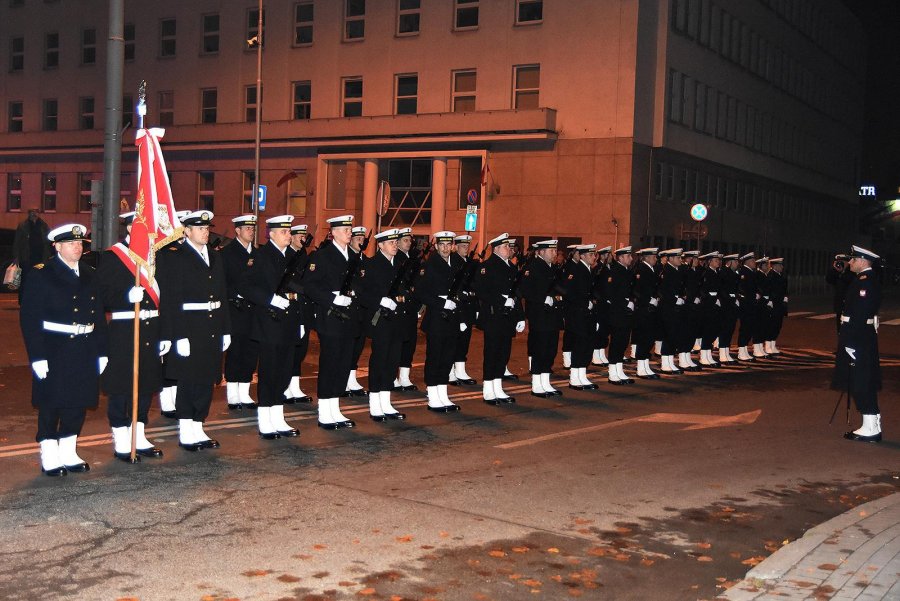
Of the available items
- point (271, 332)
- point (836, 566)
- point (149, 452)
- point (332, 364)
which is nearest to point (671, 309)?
point (332, 364)

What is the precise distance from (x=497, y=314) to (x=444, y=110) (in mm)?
31054

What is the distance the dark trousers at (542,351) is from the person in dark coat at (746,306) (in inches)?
303

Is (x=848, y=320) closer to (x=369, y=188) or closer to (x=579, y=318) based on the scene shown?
(x=579, y=318)

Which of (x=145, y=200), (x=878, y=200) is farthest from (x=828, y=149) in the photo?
(x=145, y=200)

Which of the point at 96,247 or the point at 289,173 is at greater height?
the point at 289,173

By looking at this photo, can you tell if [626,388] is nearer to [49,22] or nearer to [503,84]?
[503,84]

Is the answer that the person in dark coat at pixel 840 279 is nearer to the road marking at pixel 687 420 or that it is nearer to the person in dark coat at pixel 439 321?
the road marking at pixel 687 420

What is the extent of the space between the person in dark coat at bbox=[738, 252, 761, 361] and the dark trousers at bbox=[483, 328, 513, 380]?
864 cm

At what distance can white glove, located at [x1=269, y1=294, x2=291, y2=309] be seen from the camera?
10.6 m

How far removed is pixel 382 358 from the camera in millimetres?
12148

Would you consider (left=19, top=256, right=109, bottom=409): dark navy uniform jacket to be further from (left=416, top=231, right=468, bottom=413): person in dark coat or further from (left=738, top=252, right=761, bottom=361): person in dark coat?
(left=738, top=252, right=761, bottom=361): person in dark coat

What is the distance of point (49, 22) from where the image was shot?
55156mm

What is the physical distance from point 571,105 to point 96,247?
2800 centimetres

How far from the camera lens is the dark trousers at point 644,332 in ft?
57.0
